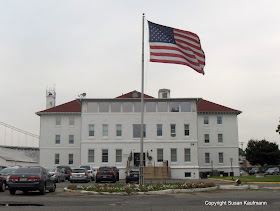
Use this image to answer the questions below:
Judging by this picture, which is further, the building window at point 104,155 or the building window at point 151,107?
the building window at point 151,107

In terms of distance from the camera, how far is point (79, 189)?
21703 mm

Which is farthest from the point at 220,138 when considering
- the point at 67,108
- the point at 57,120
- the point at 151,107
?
the point at 57,120

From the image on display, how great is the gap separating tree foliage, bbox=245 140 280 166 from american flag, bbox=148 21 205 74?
252ft

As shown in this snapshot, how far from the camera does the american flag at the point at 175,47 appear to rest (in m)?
21.8

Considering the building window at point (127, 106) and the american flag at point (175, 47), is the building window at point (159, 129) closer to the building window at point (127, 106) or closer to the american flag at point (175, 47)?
the building window at point (127, 106)

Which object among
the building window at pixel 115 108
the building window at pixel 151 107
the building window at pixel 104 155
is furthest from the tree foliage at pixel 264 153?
the building window at pixel 104 155

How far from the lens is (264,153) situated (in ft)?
308

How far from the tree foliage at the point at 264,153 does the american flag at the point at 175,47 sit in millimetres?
76737

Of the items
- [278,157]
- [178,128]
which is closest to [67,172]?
[178,128]

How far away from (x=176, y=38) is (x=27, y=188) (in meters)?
11.7

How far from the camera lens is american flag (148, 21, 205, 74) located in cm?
2175

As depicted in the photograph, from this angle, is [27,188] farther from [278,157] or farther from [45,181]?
[278,157]

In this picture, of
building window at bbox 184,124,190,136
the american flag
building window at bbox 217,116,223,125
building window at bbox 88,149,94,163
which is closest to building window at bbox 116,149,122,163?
building window at bbox 88,149,94,163

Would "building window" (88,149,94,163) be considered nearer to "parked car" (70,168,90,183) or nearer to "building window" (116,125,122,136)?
"building window" (116,125,122,136)
